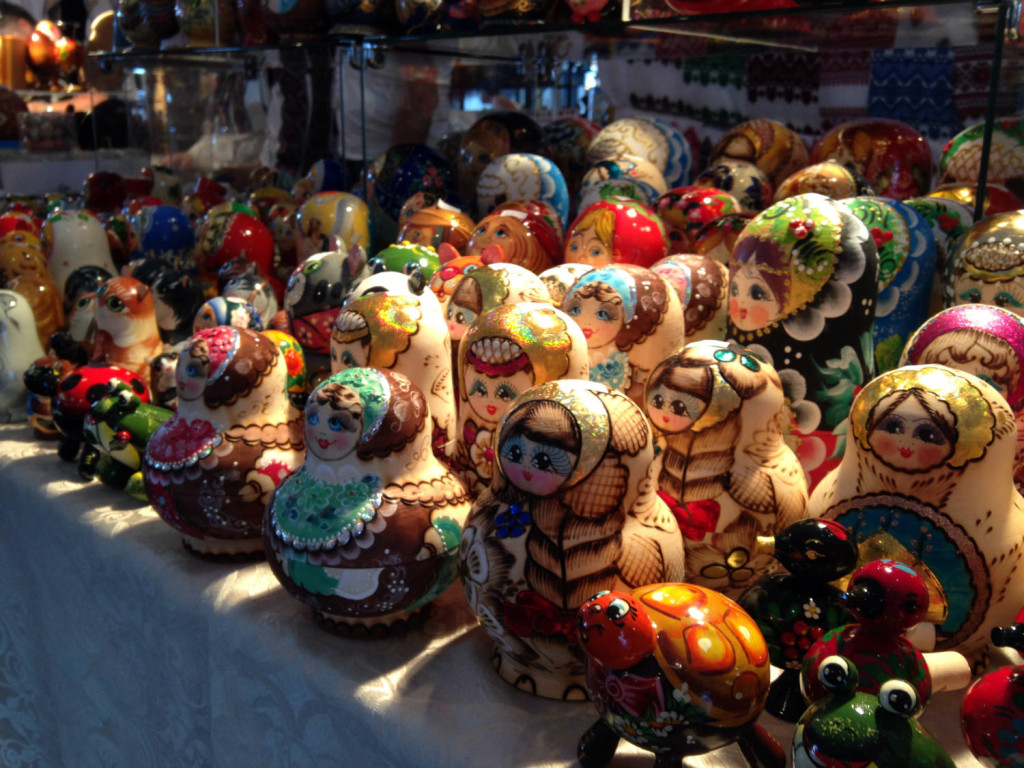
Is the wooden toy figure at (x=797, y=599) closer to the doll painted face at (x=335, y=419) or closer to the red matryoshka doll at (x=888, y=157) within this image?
the doll painted face at (x=335, y=419)

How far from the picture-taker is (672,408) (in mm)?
1058

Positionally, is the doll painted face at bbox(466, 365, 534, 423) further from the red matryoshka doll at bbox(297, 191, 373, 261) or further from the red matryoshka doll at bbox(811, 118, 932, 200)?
the red matryoshka doll at bbox(811, 118, 932, 200)

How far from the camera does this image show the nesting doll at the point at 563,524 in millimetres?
924

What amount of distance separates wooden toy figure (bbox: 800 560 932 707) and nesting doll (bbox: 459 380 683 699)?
0.76 ft

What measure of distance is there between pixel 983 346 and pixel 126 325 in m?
1.47

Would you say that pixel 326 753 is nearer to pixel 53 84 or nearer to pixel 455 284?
pixel 455 284

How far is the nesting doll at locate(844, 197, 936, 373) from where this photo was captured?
1.38 m

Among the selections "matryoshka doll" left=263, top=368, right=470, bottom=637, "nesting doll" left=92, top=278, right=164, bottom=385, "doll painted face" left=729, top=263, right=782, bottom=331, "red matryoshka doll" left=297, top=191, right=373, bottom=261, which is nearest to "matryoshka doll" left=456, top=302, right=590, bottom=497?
"matryoshka doll" left=263, top=368, right=470, bottom=637

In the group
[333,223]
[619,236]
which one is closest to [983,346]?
[619,236]

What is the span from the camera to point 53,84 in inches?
193

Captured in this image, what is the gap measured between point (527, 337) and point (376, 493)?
0.92ft

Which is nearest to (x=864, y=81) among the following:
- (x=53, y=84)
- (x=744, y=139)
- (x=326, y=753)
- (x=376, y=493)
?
(x=744, y=139)

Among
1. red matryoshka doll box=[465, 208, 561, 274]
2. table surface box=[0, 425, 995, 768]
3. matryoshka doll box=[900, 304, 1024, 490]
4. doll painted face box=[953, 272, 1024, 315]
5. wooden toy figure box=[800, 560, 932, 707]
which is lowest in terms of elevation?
table surface box=[0, 425, 995, 768]

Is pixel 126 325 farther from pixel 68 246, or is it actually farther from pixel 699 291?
pixel 699 291
